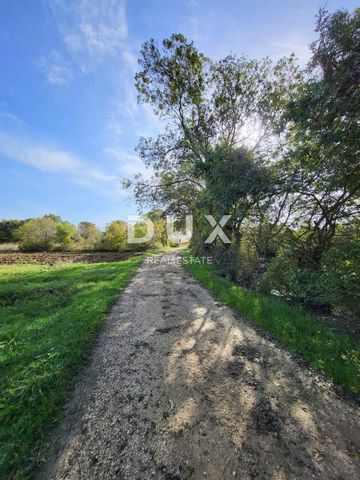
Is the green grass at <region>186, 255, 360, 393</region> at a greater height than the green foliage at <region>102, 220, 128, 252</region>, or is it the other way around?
the green foliage at <region>102, 220, 128, 252</region>

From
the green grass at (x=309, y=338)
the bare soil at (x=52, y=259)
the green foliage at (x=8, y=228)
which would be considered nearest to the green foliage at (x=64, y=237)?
the bare soil at (x=52, y=259)

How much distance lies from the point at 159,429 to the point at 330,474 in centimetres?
151

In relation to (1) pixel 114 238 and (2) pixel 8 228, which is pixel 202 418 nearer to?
(1) pixel 114 238

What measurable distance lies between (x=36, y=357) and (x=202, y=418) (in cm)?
273

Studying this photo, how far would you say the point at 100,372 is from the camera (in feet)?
10.0

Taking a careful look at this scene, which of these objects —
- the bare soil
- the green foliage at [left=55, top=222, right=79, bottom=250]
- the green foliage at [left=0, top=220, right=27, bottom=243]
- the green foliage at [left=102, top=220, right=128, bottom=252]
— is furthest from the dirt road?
the green foliage at [left=0, top=220, right=27, bottom=243]

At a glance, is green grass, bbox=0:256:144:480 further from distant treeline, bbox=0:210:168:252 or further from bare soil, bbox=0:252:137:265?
distant treeline, bbox=0:210:168:252

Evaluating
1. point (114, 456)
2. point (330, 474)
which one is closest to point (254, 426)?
point (330, 474)

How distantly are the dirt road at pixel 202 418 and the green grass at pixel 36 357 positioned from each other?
227 millimetres

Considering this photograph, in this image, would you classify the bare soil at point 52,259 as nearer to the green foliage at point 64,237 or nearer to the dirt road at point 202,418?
the green foliage at point 64,237

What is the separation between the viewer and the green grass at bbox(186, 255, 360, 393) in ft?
9.48

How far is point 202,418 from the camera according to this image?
2.26m

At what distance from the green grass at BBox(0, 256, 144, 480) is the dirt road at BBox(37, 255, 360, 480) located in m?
0.23

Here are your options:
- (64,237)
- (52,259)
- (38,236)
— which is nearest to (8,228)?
(38,236)
